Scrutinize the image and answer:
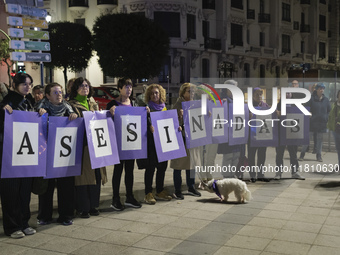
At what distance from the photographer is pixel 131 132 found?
7.22m

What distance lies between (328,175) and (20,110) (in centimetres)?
703

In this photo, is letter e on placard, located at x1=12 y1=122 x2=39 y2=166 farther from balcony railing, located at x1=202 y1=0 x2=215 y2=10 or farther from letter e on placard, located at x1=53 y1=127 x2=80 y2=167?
balcony railing, located at x1=202 y1=0 x2=215 y2=10

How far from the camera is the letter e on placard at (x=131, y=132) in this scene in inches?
281

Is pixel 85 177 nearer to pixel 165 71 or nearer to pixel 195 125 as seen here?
pixel 195 125

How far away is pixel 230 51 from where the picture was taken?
151ft

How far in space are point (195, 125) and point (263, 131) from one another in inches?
75.1

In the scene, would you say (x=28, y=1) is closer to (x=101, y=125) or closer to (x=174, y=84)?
(x=101, y=125)

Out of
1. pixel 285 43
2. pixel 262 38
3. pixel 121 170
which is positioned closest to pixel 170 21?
pixel 262 38

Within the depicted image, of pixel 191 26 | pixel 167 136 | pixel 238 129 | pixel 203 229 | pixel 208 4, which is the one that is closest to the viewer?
pixel 203 229

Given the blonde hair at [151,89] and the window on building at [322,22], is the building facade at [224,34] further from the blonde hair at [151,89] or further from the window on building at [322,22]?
the blonde hair at [151,89]

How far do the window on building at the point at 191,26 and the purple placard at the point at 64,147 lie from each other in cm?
3663

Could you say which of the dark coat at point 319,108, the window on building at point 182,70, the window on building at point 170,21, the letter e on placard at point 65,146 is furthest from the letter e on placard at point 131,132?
the window on building at point 170,21

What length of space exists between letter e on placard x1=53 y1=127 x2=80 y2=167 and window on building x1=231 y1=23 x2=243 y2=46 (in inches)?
1649

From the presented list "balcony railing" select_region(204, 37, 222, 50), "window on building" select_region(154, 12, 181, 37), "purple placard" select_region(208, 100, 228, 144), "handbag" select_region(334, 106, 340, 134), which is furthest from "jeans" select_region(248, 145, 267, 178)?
"balcony railing" select_region(204, 37, 222, 50)
